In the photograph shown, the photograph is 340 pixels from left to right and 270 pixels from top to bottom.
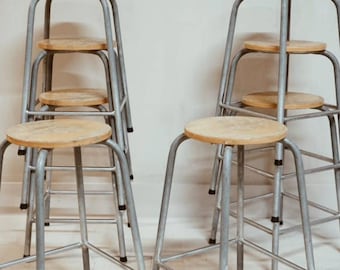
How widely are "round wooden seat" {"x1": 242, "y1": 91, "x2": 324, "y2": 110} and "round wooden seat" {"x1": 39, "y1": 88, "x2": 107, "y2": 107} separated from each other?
577mm

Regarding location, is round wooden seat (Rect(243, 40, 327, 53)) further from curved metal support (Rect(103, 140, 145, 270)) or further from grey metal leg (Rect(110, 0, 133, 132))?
curved metal support (Rect(103, 140, 145, 270))

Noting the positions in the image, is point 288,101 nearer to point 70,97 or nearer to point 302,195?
point 302,195

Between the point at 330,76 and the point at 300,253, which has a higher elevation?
the point at 330,76

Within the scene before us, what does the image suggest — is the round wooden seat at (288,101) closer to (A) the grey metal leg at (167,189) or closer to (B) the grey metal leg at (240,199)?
(B) the grey metal leg at (240,199)

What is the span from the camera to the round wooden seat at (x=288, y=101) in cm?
215

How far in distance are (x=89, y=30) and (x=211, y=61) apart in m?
0.57

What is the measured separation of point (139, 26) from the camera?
100 inches

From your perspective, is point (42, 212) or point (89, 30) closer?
point (42, 212)

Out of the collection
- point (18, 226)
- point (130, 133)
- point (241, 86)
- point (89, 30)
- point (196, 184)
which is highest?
point (89, 30)

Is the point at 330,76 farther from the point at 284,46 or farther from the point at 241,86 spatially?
the point at 284,46

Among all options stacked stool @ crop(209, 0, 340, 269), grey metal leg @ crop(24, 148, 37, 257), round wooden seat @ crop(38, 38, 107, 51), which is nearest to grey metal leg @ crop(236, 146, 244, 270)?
stacked stool @ crop(209, 0, 340, 269)

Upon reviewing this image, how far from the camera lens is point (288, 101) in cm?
219

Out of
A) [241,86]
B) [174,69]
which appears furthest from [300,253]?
[174,69]

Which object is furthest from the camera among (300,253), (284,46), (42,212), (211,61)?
(211,61)
